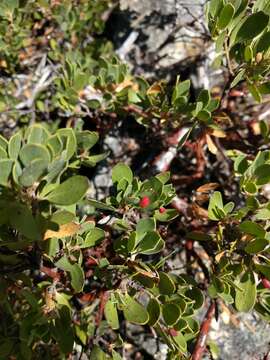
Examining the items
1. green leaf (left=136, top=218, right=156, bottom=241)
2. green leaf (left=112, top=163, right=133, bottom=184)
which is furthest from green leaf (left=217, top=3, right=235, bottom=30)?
green leaf (left=136, top=218, right=156, bottom=241)

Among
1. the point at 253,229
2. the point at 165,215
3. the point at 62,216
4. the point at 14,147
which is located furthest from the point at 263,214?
the point at 14,147

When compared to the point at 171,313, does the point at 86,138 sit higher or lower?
higher

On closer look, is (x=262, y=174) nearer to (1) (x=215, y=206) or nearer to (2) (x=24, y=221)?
(1) (x=215, y=206)

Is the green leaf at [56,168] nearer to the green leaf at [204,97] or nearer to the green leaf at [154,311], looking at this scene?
the green leaf at [154,311]

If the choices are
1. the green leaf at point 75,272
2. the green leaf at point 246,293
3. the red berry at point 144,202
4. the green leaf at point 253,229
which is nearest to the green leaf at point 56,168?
the green leaf at point 75,272

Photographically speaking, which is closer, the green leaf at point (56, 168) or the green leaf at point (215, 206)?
the green leaf at point (56, 168)

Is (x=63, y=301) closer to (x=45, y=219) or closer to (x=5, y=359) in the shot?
(x=5, y=359)
